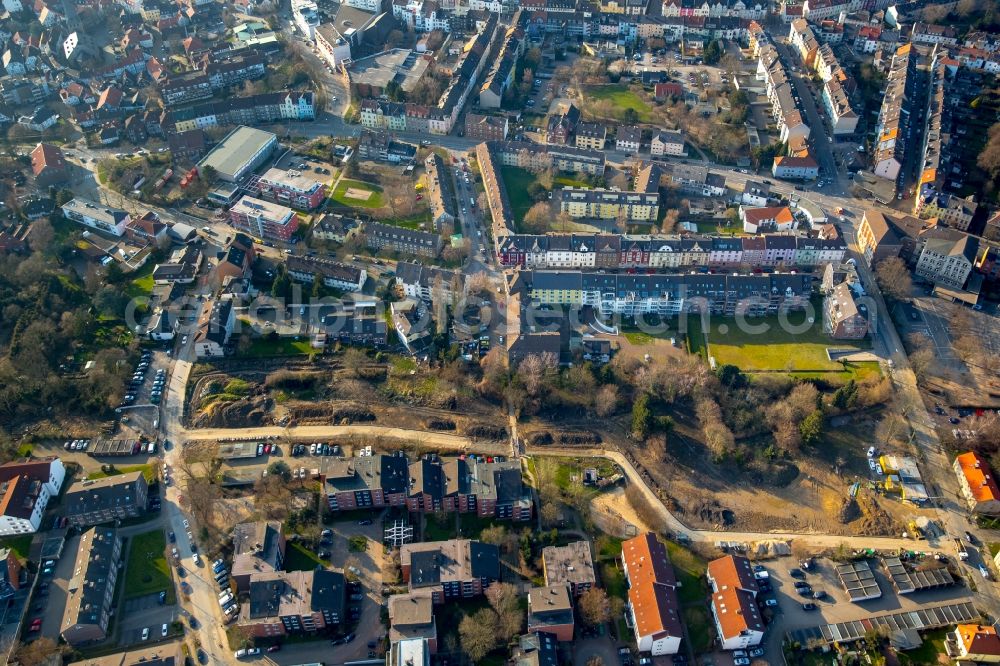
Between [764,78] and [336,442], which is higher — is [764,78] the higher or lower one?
the higher one

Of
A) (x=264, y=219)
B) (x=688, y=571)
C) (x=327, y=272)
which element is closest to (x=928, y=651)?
(x=688, y=571)

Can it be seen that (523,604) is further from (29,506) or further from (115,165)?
(115,165)

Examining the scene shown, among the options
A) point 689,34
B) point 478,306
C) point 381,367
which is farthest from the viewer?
point 689,34

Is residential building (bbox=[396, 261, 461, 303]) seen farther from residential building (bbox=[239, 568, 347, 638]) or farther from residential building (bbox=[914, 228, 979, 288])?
residential building (bbox=[914, 228, 979, 288])

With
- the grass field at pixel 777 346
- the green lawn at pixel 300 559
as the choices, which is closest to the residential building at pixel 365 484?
the green lawn at pixel 300 559

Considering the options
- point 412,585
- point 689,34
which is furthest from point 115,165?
point 689,34

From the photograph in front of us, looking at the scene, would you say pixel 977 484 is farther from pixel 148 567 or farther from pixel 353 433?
pixel 148 567

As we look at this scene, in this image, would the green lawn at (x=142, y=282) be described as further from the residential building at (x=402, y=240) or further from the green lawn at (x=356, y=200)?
the residential building at (x=402, y=240)
